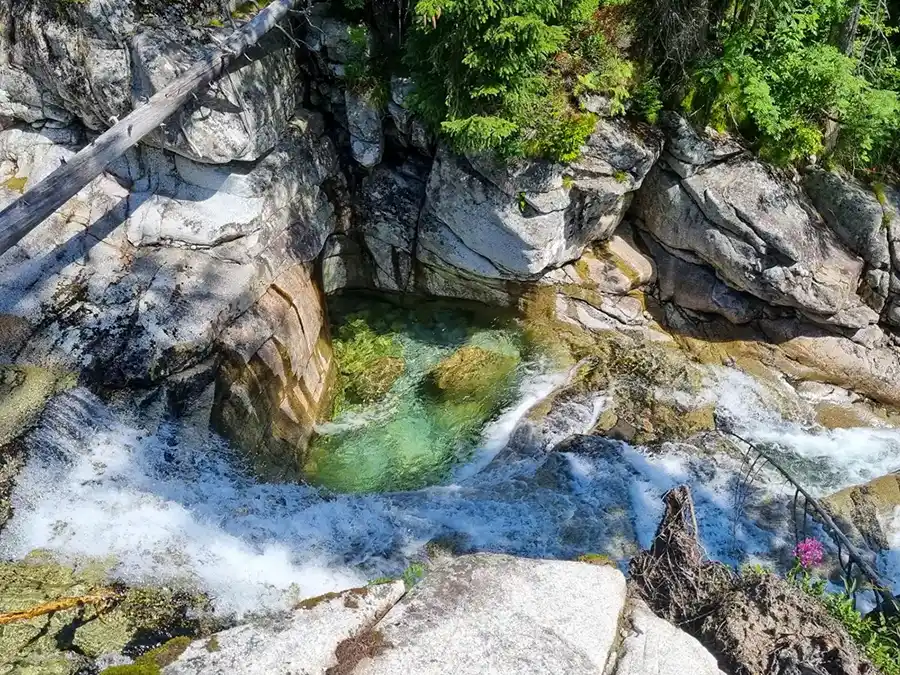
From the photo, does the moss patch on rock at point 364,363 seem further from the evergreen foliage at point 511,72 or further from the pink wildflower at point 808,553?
the pink wildflower at point 808,553

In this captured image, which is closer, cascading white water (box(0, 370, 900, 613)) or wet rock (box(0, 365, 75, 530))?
cascading white water (box(0, 370, 900, 613))

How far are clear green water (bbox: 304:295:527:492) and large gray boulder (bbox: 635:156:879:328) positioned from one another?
391 cm

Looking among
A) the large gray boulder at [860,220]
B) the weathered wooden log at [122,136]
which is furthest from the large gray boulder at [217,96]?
the large gray boulder at [860,220]

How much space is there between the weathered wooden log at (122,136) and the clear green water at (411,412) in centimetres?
524

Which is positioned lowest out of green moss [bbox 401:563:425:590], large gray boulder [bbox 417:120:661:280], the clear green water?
the clear green water

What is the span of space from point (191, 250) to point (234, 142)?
1.82m

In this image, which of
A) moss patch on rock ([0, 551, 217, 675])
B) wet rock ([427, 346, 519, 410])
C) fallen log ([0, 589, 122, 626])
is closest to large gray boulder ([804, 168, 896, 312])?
wet rock ([427, 346, 519, 410])

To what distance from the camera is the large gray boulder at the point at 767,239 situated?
11164mm

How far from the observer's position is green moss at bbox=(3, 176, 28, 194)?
33.7 feet

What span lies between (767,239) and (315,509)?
342 inches

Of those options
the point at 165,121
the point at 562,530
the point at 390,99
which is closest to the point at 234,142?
the point at 165,121

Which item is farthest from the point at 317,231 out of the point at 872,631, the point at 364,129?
the point at 872,631

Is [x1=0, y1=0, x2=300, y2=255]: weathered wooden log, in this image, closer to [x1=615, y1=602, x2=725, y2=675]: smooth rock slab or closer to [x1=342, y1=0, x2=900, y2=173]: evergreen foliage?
[x1=342, y1=0, x2=900, y2=173]: evergreen foliage

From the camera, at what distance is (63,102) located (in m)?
10.5
